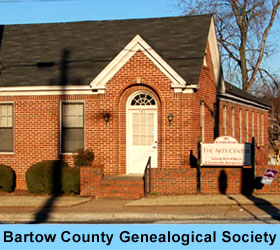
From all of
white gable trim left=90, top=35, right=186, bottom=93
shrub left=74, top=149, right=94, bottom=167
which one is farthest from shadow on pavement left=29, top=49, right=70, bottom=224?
white gable trim left=90, top=35, right=186, bottom=93

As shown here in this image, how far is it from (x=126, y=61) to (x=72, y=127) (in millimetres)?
3230

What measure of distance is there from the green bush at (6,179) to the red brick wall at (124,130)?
2.08 feet

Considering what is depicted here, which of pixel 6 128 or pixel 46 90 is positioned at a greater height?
pixel 46 90

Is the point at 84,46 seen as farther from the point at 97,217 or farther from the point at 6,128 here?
the point at 97,217

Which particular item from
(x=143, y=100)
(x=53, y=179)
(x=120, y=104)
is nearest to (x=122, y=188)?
(x=53, y=179)

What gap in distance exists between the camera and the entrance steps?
17547 millimetres

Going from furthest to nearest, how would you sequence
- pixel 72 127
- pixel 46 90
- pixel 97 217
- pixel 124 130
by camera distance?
pixel 72 127 → pixel 46 90 → pixel 124 130 → pixel 97 217

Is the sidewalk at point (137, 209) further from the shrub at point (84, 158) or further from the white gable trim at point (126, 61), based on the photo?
the white gable trim at point (126, 61)

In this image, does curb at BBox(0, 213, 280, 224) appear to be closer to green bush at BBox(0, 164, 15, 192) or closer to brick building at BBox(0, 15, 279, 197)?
brick building at BBox(0, 15, 279, 197)

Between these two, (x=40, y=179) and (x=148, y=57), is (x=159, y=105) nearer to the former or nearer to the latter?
(x=148, y=57)

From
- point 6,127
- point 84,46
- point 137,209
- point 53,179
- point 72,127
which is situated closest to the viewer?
point 137,209

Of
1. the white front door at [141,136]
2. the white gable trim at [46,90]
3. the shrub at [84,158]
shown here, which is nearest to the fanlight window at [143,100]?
the white front door at [141,136]

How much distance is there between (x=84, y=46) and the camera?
22.7m

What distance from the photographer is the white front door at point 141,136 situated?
19.6 m
